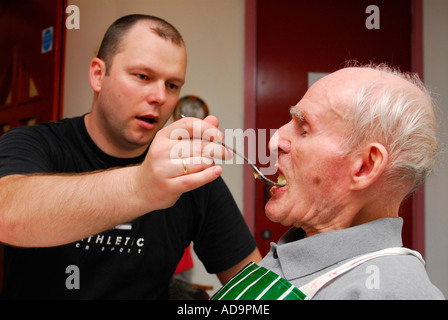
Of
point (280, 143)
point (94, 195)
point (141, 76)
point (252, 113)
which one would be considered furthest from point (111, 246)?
point (252, 113)

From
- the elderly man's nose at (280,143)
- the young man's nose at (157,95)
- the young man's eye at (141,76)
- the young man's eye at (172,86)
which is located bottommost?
the elderly man's nose at (280,143)

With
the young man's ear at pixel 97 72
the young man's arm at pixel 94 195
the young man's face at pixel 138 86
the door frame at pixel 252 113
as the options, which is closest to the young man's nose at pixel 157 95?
the young man's face at pixel 138 86

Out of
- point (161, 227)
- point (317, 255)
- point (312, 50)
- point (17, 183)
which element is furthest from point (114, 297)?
point (312, 50)

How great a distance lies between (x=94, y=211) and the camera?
0.84 metres

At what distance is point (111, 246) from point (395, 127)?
1.01 metres

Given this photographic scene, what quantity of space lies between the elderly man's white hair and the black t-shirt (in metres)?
0.75

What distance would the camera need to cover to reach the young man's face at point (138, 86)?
1373 millimetres

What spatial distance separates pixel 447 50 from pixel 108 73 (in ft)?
7.95

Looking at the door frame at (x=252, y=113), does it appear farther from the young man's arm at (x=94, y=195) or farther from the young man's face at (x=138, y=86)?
the young man's arm at (x=94, y=195)

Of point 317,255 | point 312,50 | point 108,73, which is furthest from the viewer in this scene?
point 312,50

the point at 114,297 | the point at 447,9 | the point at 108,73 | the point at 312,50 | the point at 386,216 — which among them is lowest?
the point at 114,297

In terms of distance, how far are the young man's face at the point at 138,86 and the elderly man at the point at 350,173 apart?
61cm

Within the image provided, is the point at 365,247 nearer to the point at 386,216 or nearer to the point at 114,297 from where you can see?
the point at 386,216

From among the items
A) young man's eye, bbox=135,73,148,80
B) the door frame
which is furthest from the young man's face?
the door frame
